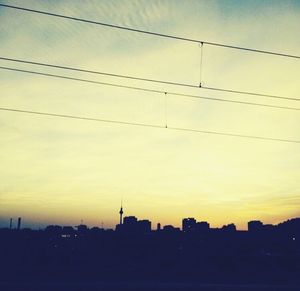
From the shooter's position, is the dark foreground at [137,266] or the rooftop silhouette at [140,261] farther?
the rooftop silhouette at [140,261]

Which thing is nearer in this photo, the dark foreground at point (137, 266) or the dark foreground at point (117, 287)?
the dark foreground at point (117, 287)

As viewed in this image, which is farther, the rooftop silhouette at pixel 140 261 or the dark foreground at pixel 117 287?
the rooftop silhouette at pixel 140 261

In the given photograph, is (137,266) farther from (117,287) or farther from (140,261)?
(117,287)

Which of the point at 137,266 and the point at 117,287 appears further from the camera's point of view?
the point at 137,266

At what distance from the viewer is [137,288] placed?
1155 inches

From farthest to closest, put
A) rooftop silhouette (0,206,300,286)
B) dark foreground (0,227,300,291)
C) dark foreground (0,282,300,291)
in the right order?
rooftop silhouette (0,206,300,286), dark foreground (0,227,300,291), dark foreground (0,282,300,291)

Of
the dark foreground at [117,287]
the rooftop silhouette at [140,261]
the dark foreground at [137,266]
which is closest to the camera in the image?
the dark foreground at [117,287]

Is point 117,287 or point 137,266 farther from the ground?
point 137,266

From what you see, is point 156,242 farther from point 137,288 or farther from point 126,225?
point 126,225

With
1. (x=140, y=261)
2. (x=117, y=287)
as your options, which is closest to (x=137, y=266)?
(x=140, y=261)

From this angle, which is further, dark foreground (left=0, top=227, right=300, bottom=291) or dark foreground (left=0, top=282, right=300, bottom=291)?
dark foreground (left=0, top=227, right=300, bottom=291)

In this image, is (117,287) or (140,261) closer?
(117,287)

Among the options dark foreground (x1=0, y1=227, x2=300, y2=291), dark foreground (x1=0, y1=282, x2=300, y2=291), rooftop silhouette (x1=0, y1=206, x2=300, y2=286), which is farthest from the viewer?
rooftop silhouette (x1=0, y1=206, x2=300, y2=286)

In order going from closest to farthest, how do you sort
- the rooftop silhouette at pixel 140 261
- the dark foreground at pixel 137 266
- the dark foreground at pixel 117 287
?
the dark foreground at pixel 117 287
the dark foreground at pixel 137 266
the rooftop silhouette at pixel 140 261
